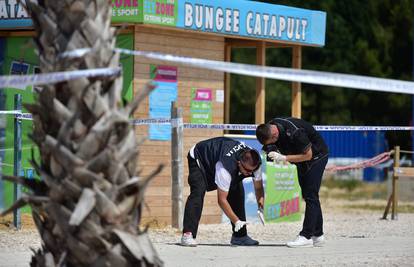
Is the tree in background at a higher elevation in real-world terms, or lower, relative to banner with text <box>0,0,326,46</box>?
lower

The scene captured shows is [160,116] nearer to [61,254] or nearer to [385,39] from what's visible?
[61,254]

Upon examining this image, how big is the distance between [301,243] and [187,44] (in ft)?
14.8

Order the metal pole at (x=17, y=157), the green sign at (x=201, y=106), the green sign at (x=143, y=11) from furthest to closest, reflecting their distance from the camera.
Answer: the green sign at (x=201, y=106)
the green sign at (x=143, y=11)
the metal pole at (x=17, y=157)

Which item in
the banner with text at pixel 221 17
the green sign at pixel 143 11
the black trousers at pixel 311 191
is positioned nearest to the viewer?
the black trousers at pixel 311 191

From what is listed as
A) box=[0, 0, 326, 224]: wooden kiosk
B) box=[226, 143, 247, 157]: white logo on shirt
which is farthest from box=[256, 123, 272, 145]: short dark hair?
box=[0, 0, 326, 224]: wooden kiosk

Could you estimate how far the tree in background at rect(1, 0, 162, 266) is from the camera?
4555 millimetres

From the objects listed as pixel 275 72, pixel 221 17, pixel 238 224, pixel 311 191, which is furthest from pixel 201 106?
pixel 275 72

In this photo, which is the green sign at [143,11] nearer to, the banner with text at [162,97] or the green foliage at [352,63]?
the banner with text at [162,97]

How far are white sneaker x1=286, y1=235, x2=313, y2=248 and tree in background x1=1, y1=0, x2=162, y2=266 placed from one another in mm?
6041

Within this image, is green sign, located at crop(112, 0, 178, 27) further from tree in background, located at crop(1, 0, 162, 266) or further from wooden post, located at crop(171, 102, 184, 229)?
tree in background, located at crop(1, 0, 162, 266)

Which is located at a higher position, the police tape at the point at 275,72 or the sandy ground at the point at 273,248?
the police tape at the point at 275,72

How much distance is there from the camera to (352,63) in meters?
40.8

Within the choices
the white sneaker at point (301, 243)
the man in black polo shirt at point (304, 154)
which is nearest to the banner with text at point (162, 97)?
the man in black polo shirt at point (304, 154)

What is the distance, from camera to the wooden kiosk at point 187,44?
523 inches
